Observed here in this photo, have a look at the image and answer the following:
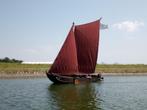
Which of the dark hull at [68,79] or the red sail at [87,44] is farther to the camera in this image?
the red sail at [87,44]

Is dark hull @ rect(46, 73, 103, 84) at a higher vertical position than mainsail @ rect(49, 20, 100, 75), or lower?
lower

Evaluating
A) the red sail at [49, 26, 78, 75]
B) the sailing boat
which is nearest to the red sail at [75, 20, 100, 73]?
the sailing boat

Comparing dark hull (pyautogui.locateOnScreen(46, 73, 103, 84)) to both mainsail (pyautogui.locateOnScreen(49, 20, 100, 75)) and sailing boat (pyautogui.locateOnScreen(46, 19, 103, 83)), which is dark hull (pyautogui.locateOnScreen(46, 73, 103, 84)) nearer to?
sailing boat (pyautogui.locateOnScreen(46, 19, 103, 83))

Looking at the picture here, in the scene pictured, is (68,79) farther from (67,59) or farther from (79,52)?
(79,52)

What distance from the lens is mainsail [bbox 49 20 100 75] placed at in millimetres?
59031

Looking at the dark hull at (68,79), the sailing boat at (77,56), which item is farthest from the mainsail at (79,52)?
the dark hull at (68,79)

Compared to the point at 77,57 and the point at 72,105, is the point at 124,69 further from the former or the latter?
the point at 72,105

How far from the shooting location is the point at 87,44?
6044cm

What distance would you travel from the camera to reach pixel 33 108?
30125 mm

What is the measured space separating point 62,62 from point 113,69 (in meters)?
48.5

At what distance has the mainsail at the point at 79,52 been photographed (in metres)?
59.0

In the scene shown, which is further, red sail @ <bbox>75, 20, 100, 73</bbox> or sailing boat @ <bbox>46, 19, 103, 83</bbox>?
red sail @ <bbox>75, 20, 100, 73</bbox>

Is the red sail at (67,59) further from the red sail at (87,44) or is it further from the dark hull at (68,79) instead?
the red sail at (87,44)

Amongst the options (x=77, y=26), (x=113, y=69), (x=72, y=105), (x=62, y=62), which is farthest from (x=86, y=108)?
(x=113, y=69)
